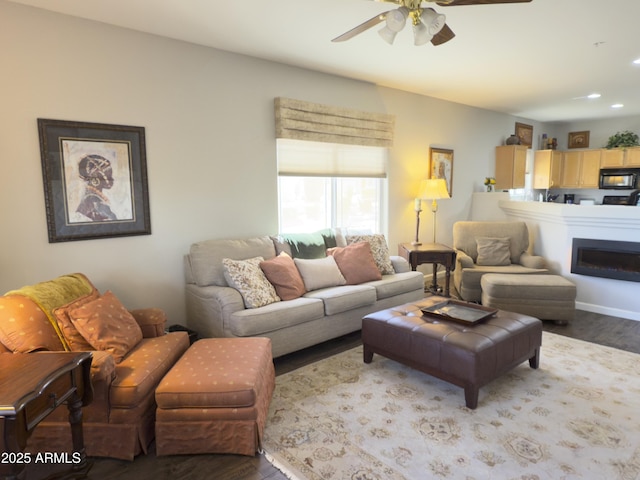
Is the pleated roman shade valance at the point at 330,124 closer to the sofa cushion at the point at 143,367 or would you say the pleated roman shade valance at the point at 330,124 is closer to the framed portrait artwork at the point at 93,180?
the framed portrait artwork at the point at 93,180

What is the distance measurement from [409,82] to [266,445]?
4240mm

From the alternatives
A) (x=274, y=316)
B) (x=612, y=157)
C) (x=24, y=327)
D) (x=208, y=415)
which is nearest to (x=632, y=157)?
(x=612, y=157)

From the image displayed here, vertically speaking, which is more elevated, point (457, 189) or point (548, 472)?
point (457, 189)

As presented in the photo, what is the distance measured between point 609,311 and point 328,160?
3586 mm

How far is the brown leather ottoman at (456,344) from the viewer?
2.47 m

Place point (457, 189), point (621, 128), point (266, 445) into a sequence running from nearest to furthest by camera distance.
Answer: point (266, 445), point (457, 189), point (621, 128)

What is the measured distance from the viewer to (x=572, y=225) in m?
4.71

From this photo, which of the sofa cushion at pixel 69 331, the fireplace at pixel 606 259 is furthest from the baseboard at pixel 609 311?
the sofa cushion at pixel 69 331

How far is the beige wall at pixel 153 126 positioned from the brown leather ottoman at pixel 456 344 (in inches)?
67.6

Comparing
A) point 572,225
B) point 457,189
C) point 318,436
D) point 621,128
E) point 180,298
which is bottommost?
point 318,436

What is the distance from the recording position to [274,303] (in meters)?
3.22

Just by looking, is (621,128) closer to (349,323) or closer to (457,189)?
(457,189)

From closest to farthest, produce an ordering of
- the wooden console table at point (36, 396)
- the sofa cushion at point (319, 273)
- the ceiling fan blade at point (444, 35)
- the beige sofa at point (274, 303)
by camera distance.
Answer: the wooden console table at point (36, 396)
the ceiling fan blade at point (444, 35)
the beige sofa at point (274, 303)
the sofa cushion at point (319, 273)

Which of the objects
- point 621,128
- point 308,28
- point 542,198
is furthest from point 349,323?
point 621,128
